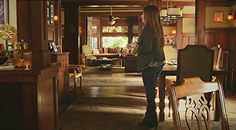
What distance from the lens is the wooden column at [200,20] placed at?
8263 mm

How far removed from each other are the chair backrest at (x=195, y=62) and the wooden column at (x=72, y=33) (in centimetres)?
813

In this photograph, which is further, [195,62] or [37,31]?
[195,62]

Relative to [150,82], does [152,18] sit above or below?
above

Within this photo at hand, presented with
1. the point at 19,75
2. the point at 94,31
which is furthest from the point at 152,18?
the point at 94,31

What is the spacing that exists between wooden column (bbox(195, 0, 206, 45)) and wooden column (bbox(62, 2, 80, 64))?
16.7 feet

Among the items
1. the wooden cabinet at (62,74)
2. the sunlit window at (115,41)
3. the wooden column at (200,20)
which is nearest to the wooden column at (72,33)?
the wooden column at (200,20)

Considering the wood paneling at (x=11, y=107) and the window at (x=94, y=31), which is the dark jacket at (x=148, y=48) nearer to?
the wood paneling at (x=11, y=107)

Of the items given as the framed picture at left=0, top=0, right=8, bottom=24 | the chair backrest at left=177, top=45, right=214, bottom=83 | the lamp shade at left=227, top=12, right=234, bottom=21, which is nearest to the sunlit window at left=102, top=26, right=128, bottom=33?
the lamp shade at left=227, top=12, right=234, bottom=21

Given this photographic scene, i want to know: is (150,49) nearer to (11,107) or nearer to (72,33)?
(11,107)

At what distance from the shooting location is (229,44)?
8.50 meters

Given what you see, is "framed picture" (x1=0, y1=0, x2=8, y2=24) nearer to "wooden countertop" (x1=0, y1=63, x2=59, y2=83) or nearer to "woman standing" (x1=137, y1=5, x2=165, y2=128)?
"woman standing" (x1=137, y1=5, x2=165, y2=128)

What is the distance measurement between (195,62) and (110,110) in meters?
1.89

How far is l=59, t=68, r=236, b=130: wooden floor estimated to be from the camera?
4.62 m

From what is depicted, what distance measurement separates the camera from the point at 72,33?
40.1 feet
